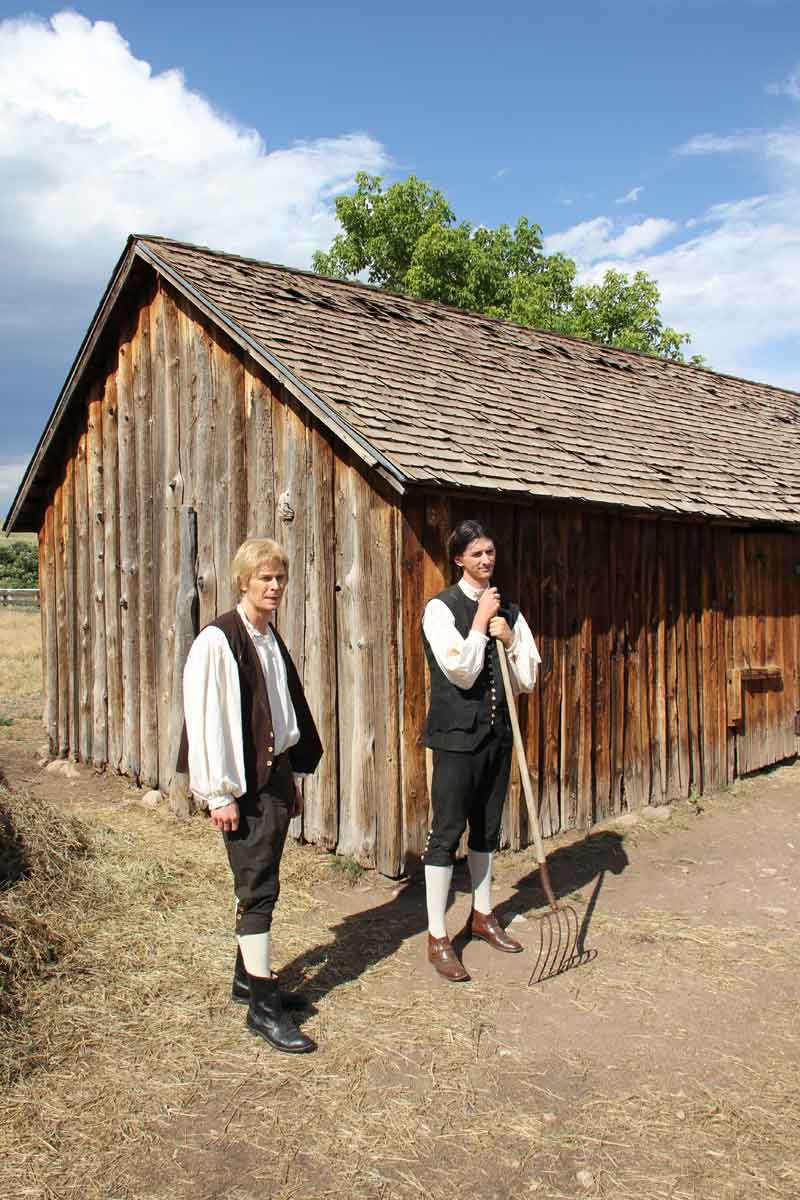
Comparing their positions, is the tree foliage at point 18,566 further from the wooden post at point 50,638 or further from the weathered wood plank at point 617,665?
the weathered wood plank at point 617,665

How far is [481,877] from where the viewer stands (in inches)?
196

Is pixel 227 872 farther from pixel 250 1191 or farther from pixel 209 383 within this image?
pixel 209 383

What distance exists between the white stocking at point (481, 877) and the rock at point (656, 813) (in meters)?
3.15

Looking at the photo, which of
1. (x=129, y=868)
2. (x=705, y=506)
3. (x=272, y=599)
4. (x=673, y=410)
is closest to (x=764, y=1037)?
(x=272, y=599)

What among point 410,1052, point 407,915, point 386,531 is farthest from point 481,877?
point 386,531

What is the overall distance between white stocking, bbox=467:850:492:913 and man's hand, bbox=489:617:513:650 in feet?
3.73

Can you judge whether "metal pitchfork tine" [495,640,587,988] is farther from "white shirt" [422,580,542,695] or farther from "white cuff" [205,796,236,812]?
"white cuff" [205,796,236,812]

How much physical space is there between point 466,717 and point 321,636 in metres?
2.26

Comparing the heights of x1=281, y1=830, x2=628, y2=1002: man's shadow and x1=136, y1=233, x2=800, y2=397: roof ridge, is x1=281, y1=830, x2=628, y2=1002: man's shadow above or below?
below

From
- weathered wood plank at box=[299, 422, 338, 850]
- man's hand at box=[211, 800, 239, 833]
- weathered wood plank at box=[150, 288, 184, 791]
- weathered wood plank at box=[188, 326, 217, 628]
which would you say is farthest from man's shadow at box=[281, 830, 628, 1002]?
weathered wood plank at box=[150, 288, 184, 791]

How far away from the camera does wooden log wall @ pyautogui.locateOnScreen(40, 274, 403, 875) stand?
6.34 meters

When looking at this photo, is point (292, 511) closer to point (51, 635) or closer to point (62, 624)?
point (62, 624)

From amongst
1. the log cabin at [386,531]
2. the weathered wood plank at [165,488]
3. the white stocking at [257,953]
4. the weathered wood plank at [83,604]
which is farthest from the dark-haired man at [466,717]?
the weathered wood plank at [83,604]

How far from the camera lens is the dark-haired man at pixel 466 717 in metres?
4.67
